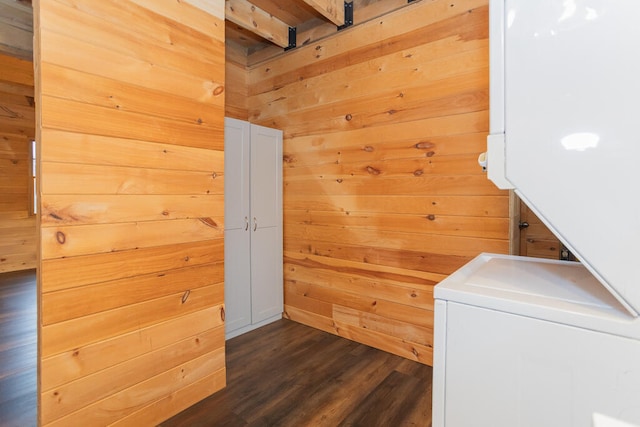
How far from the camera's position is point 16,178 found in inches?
195

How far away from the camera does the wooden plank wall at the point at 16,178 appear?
4.75 meters

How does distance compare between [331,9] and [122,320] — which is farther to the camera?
[331,9]

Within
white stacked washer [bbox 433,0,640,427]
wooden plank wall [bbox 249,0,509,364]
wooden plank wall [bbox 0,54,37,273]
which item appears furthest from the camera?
wooden plank wall [bbox 0,54,37,273]

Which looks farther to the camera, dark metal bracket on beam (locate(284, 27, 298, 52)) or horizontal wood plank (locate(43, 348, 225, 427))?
dark metal bracket on beam (locate(284, 27, 298, 52))

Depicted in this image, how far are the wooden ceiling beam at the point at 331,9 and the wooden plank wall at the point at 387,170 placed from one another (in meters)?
0.12

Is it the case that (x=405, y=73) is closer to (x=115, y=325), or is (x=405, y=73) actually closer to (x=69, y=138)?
(x=69, y=138)

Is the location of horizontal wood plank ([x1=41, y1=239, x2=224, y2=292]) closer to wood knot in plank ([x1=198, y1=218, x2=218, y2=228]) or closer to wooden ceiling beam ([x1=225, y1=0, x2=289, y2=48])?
wood knot in plank ([x1=198, y1=218, x2=218, y2=228])

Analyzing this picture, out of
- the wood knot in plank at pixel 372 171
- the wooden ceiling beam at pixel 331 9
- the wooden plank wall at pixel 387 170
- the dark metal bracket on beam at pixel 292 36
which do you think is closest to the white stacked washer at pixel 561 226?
the wooden plank wall at pixel 387 170

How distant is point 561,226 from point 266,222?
236 cm

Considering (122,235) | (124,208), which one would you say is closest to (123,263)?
(122,235)

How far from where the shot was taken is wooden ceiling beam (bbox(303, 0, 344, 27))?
89.6 inches

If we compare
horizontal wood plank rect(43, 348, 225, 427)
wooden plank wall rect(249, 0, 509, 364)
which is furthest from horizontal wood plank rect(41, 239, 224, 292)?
wooden plank wall rect(249, 0, 509, 364)

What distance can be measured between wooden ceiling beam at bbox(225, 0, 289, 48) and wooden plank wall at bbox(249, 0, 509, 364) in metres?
0.18

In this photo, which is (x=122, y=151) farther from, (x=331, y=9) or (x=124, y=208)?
(x=331, y=9)
